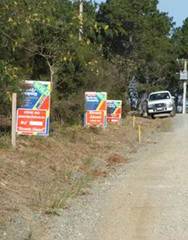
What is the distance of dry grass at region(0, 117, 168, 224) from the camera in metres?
11.3

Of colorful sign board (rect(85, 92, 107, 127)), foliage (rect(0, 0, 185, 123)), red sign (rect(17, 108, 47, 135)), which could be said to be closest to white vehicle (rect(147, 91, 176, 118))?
foliage (rect(0, 0, 185, 123))

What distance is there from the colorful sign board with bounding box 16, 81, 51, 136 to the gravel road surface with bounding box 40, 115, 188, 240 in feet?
8.14

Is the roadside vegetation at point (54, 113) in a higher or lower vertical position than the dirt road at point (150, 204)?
higher

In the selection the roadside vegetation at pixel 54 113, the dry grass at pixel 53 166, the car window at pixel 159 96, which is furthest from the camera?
the car window at pixel 159 96

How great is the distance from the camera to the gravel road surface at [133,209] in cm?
934

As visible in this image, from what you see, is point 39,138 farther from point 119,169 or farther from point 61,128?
point 61,128

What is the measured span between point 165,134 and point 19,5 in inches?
763

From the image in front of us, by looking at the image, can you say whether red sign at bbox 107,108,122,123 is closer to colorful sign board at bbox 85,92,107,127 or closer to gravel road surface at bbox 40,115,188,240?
colorful sign board at bbox 85,92,107,127

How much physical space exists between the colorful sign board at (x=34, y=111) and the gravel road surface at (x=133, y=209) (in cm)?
248

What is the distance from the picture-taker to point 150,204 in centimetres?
1162

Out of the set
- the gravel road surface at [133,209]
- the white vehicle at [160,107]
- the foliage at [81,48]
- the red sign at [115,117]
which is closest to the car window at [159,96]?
the white vehicle at [160,107]

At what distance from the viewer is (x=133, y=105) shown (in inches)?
2397

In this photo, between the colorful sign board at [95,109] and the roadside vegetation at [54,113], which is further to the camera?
the colorful sign board at [95,109]

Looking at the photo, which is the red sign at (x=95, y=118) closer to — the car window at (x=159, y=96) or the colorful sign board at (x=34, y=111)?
the colorful sign board at (x=34, y=111)
